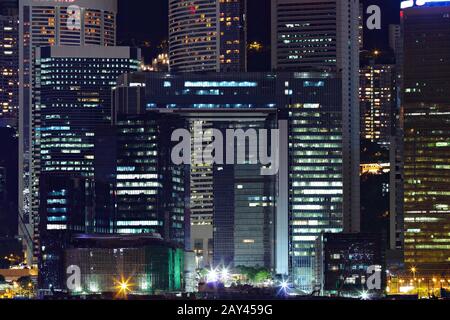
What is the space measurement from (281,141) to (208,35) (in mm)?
11030

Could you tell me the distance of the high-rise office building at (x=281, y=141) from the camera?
70250mm

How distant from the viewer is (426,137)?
2618 inches

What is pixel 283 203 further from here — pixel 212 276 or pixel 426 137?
pixel 212 276

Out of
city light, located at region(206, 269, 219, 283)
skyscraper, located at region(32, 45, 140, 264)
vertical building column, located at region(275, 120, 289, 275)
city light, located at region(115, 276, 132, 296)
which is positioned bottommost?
city light, located at region(206, 269, 219, 283)

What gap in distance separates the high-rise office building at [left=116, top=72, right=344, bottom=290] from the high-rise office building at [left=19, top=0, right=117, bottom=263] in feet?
48.8

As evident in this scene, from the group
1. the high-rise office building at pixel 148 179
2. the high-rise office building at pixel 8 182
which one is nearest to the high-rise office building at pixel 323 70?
the high-rise office building at pixel 148 179

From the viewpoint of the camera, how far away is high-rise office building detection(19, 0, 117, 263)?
286ft

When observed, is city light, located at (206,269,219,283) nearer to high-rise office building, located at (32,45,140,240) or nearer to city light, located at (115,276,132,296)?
city light, located at (115,276,132,296)

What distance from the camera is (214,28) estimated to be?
80.4m

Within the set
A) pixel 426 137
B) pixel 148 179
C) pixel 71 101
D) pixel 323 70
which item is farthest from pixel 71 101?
pixel 426 137

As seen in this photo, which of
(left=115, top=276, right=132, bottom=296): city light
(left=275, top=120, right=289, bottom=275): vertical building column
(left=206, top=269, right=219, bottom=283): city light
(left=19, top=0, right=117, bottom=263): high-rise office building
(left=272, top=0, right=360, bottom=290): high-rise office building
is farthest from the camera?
(left=19, top=0, right=117, bottom=263): high-rise office building

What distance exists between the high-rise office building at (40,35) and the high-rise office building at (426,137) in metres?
24.1

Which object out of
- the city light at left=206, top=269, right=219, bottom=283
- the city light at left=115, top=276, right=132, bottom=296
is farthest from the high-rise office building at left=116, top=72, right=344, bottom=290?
the city light at left=115, top=276, right=132, bottom=296
